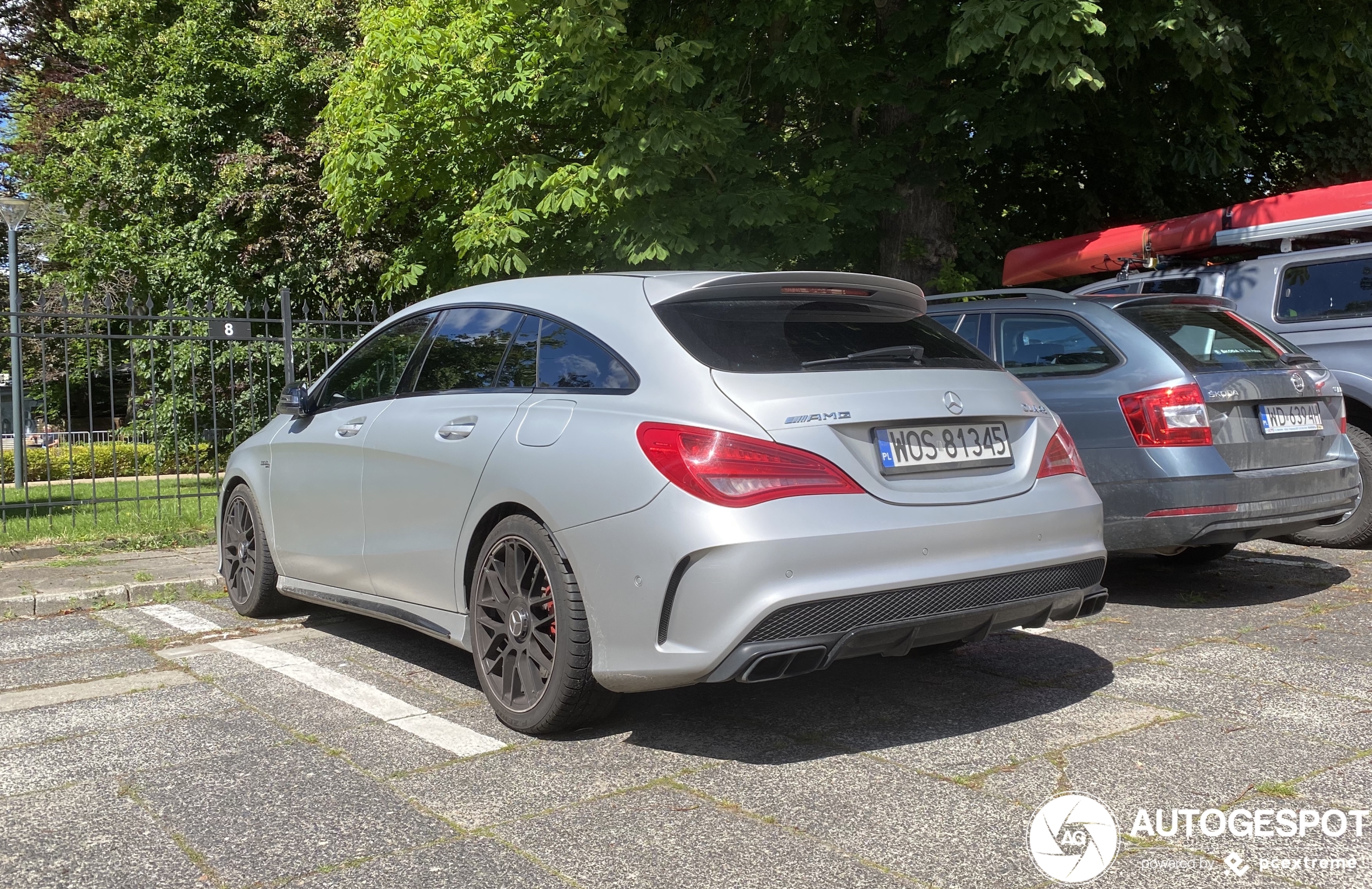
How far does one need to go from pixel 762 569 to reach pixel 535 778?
36.9 inches

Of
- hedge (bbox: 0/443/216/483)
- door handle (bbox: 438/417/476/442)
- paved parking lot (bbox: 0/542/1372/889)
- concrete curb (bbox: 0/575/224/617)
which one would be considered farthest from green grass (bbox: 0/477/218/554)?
hedge (bbox: 0/443/216/483)

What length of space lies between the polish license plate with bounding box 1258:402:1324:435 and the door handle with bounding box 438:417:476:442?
12.9 feet

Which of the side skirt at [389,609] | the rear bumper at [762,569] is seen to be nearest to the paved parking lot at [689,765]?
the side skirt at [389,609]

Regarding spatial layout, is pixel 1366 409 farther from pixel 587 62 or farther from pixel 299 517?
pixel 587 62

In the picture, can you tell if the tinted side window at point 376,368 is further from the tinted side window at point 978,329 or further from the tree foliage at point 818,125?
the tree foliage at point 818,125

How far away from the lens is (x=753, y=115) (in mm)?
13398

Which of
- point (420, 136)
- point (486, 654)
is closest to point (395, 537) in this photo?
point (486, 654)

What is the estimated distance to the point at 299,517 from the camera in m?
5.69

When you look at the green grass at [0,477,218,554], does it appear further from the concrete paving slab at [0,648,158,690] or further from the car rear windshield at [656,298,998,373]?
the car rear windshield at [656,298,998,373]

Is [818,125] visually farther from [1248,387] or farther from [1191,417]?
[1191,417]

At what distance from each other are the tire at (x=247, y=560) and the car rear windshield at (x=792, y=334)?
3119 mm

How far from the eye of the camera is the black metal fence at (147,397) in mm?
9867

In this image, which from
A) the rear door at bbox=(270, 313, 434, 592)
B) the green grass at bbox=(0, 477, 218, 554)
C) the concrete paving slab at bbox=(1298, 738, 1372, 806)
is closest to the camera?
the concrete paving slab at bbox=(1298, 738, 1372, 806)

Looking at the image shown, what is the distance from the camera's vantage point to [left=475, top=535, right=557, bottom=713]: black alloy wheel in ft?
13.3
